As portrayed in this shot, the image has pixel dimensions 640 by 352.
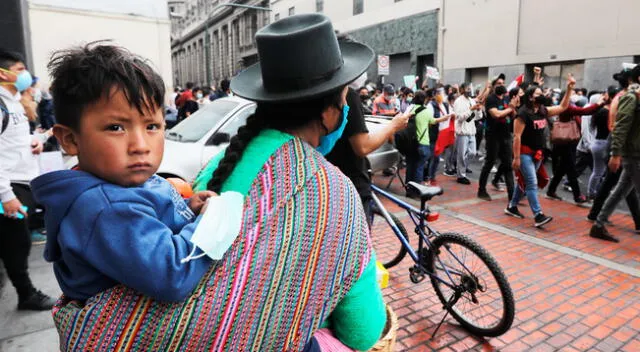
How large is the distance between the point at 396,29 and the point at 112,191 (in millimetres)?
24911

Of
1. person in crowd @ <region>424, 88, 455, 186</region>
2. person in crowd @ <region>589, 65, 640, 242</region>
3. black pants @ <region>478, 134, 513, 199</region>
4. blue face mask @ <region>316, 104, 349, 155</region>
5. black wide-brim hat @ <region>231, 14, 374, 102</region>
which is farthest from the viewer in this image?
person in crowd @ <region>424, 88, 455, 186</region>

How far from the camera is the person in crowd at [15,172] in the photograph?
10.3 feet

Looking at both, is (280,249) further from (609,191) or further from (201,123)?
(609,191)

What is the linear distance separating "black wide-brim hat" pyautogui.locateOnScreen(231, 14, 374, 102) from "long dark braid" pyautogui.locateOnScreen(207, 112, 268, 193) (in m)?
0.08

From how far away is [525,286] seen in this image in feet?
13.7

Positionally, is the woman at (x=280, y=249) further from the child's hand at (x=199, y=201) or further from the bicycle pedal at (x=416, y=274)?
the bicycle pedal at (x=416, y=274)

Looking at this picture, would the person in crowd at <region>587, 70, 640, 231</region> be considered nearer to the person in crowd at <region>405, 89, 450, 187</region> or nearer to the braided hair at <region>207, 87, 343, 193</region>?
the person in crowd at <region>405, 89, 450, 187</region>

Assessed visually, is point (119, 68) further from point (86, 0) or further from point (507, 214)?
point (86, 0)

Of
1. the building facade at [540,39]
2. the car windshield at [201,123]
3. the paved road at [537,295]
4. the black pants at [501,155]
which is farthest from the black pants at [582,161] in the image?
the building facade at [540,39]

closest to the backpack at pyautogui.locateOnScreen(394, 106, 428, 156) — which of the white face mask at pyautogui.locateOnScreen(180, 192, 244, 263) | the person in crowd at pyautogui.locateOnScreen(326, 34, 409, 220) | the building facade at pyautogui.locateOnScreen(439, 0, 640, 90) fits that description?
the person in crowd at pyautogui.locateOnScreen(326, 34, 409, 220)

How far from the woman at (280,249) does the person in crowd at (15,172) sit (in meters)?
2.56

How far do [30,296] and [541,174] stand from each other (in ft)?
21.0

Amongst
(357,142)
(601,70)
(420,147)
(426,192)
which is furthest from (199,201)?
(601,70)

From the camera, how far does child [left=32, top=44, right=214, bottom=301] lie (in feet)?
3.05
